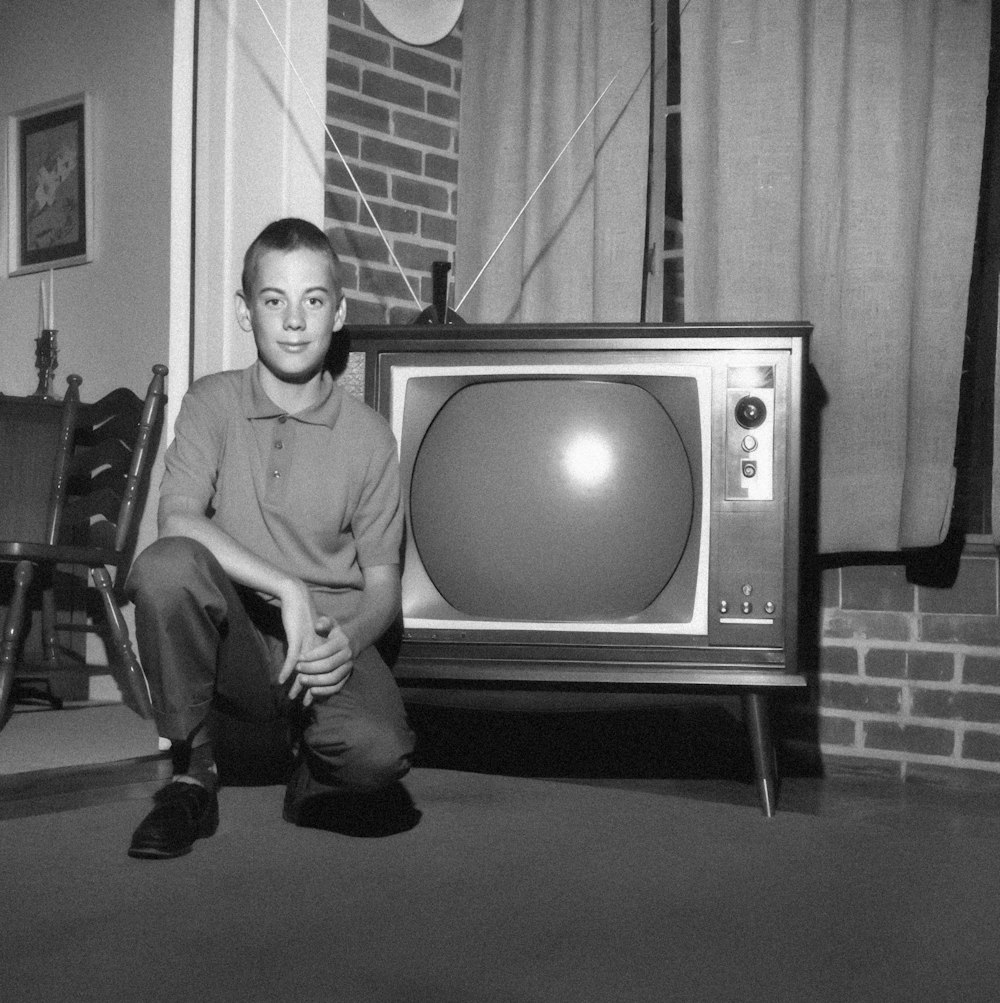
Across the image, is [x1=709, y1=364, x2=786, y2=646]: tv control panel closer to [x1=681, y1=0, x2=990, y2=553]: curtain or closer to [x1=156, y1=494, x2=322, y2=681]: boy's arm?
[x1=681, y1=0, x2=990, y2=553]: curtain

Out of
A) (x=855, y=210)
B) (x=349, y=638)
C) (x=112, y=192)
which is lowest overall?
(x=349, y=638)

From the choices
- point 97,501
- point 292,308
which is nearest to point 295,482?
point 292,308

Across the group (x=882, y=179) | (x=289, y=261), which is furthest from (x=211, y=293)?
(x=882, y=179)

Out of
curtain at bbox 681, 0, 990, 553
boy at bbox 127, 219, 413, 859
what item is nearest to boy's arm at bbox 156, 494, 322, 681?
boy at bbox 127, 219, 413, 859

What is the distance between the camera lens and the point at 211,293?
221cm

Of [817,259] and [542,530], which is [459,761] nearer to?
[542,530]

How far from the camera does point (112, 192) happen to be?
325cm

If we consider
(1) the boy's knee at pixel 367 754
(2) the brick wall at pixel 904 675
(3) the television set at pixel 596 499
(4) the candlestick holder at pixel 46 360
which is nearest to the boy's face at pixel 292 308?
(3) the television set at pixel 596 499

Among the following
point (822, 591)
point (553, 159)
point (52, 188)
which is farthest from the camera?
point (52, 188)

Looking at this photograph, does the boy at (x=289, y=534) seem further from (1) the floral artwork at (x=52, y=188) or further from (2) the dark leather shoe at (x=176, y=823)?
(1) the floral artwork at (x=52, y=188)

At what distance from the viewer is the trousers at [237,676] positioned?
146 cm

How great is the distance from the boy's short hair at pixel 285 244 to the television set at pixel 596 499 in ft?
0.38

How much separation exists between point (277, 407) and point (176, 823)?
0.54m

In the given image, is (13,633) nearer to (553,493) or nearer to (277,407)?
(277,407)
